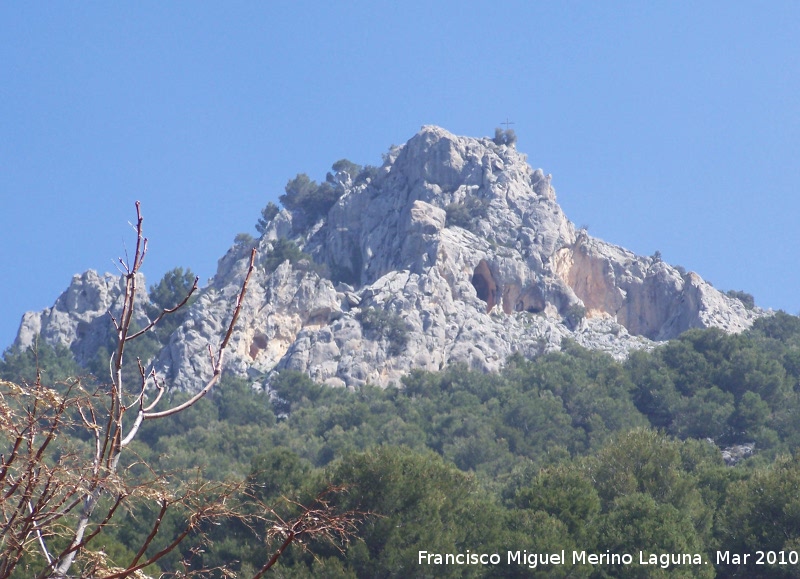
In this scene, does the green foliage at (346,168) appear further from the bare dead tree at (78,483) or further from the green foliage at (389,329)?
the bare dead tree at (78,483)

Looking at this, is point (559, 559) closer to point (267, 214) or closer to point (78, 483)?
point (78, 483)

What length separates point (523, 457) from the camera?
177 ft

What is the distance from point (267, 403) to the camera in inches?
2621

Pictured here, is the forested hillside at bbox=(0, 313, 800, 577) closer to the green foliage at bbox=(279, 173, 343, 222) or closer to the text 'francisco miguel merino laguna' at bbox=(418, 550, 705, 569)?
the text 'francisco miguel merino laguna' at bbox=(418, 550, 705, 569)

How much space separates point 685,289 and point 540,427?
26.0 m

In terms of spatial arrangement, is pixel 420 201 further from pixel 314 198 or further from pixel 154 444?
pixel 154 444

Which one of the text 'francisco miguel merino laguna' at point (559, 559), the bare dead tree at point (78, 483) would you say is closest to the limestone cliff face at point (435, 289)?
the text 'francisco miguel merino laguna' at point (559, 559)

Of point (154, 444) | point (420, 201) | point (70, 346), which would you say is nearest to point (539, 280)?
point (420, 201)

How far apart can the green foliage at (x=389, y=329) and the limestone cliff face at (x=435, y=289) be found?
0.09 metres

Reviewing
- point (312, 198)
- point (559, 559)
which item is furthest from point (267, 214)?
point (559, 559)

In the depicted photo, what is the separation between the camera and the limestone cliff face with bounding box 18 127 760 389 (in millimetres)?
70125

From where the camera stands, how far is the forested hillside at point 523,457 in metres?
27.0

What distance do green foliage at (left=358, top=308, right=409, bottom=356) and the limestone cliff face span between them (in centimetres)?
9

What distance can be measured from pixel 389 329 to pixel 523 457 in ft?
59.2
